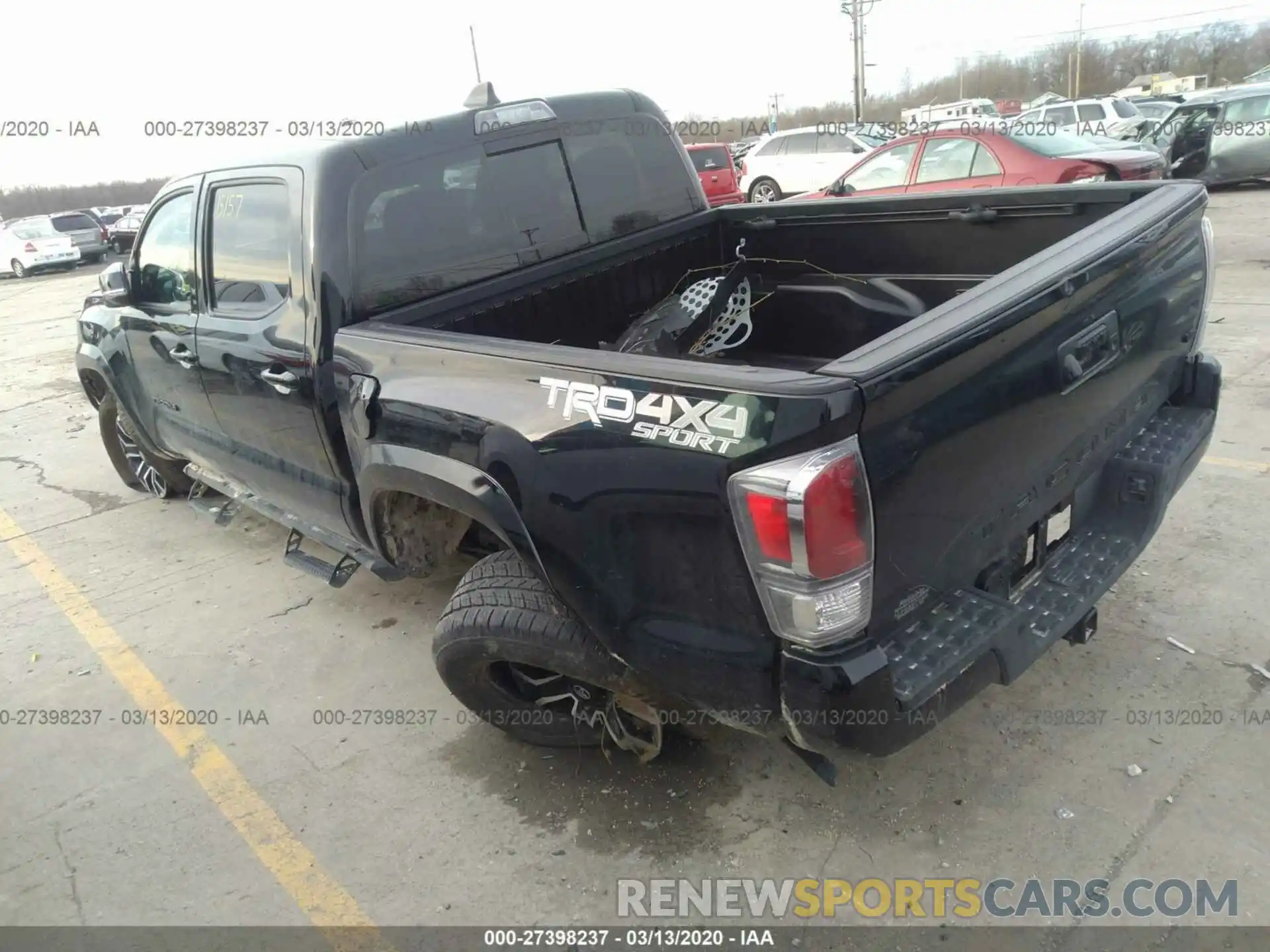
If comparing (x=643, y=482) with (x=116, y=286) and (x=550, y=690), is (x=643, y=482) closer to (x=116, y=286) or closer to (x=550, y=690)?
(x=550, y=690)

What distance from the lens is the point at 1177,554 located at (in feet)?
12.4

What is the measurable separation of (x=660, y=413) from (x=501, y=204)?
5.87ft

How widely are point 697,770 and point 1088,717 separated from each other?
4.19ft

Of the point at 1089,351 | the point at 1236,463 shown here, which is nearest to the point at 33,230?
the point at 1236,463

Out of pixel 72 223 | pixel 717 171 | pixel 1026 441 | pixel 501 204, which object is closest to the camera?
pixel 1026 441

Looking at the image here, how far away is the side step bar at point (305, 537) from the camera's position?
339cm

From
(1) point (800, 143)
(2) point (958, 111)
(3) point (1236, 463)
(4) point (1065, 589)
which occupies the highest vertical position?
(1) point (800, 143)

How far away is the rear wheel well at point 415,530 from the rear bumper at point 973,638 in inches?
62.2

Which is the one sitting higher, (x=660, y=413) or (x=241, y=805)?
(x=660, y=413)

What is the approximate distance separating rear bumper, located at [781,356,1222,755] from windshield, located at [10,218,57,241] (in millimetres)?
29012

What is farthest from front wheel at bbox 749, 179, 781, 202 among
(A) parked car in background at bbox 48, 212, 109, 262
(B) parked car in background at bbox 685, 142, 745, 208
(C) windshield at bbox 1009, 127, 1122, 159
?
(A) parked car in background at bbox 48, 212, 109, 262

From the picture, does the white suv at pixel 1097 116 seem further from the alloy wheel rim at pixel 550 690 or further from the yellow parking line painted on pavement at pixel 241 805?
the yellow parking line painted on pavement at pixel 241 805

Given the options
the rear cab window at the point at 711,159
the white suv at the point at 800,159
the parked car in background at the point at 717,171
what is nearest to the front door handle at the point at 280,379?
the white suv at the point at 800,159

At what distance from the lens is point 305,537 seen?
4109 millimetres
